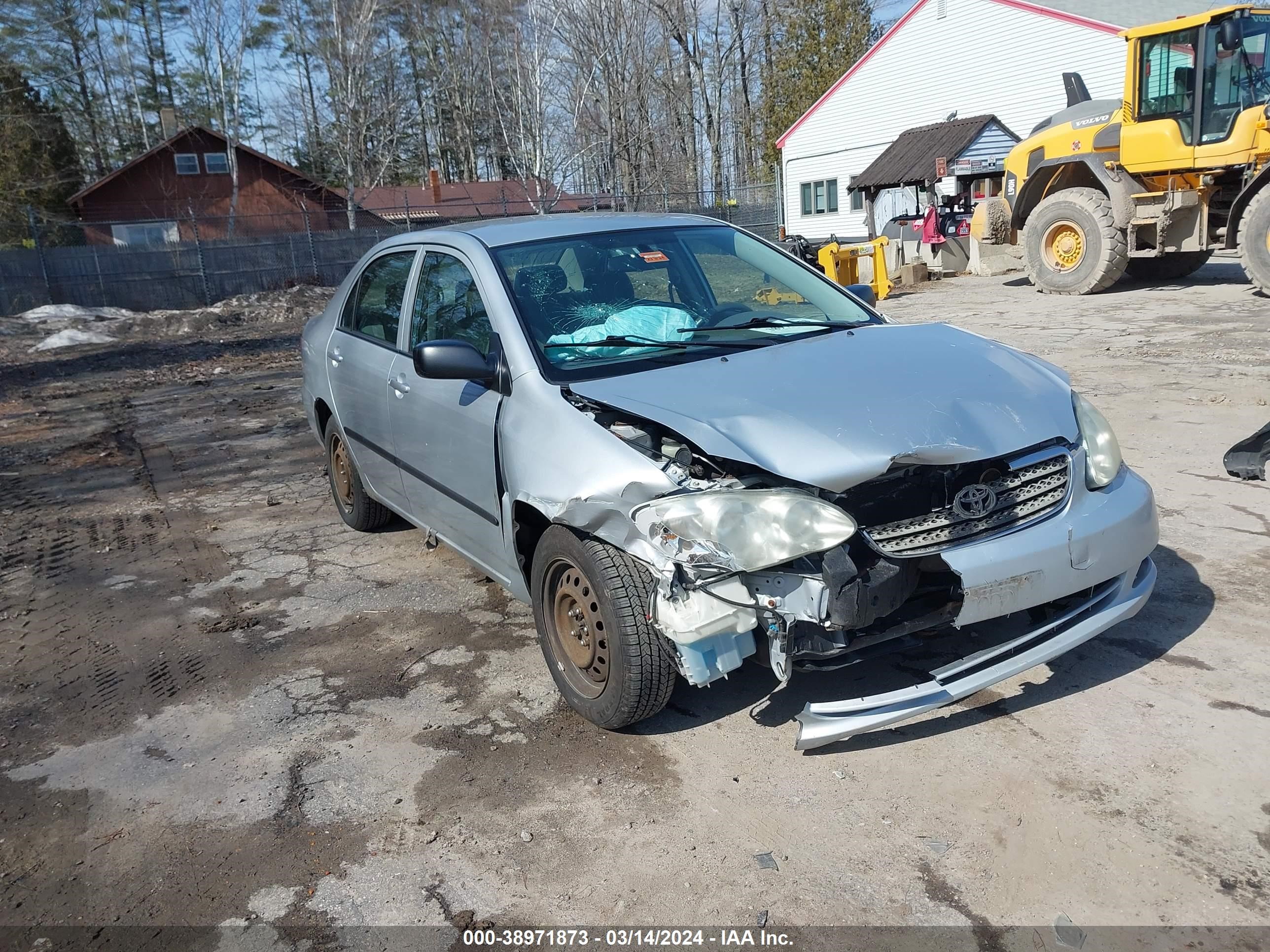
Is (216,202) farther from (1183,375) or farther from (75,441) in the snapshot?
(1183,375)

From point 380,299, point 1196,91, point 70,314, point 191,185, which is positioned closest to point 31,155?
point 191,185

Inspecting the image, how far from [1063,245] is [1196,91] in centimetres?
268

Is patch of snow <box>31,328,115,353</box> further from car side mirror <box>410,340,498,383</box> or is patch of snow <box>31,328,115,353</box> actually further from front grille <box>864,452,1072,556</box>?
front grille <box>864,452,1072,556</box>

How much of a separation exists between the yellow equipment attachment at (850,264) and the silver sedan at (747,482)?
1098 centimetres

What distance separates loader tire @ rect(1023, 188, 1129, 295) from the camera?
13.8 meters

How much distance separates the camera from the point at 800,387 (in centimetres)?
337

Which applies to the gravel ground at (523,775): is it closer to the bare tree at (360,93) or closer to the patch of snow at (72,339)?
the patch of snow at (72,339)

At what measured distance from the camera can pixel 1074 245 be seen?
1452cm

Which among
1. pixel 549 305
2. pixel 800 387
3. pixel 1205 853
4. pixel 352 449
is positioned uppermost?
pixel 549 305

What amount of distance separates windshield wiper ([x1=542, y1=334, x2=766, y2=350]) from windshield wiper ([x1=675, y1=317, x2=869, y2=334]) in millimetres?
128

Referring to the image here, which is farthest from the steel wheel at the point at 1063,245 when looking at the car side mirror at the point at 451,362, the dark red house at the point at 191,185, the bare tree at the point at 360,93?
the dark red house at the point at 191,185

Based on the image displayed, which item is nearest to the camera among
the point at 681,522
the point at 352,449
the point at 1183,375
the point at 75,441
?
the point at 681,522

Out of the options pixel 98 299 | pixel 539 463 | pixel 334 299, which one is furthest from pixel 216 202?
pixel 539 463

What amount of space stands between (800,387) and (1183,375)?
6.49 m
